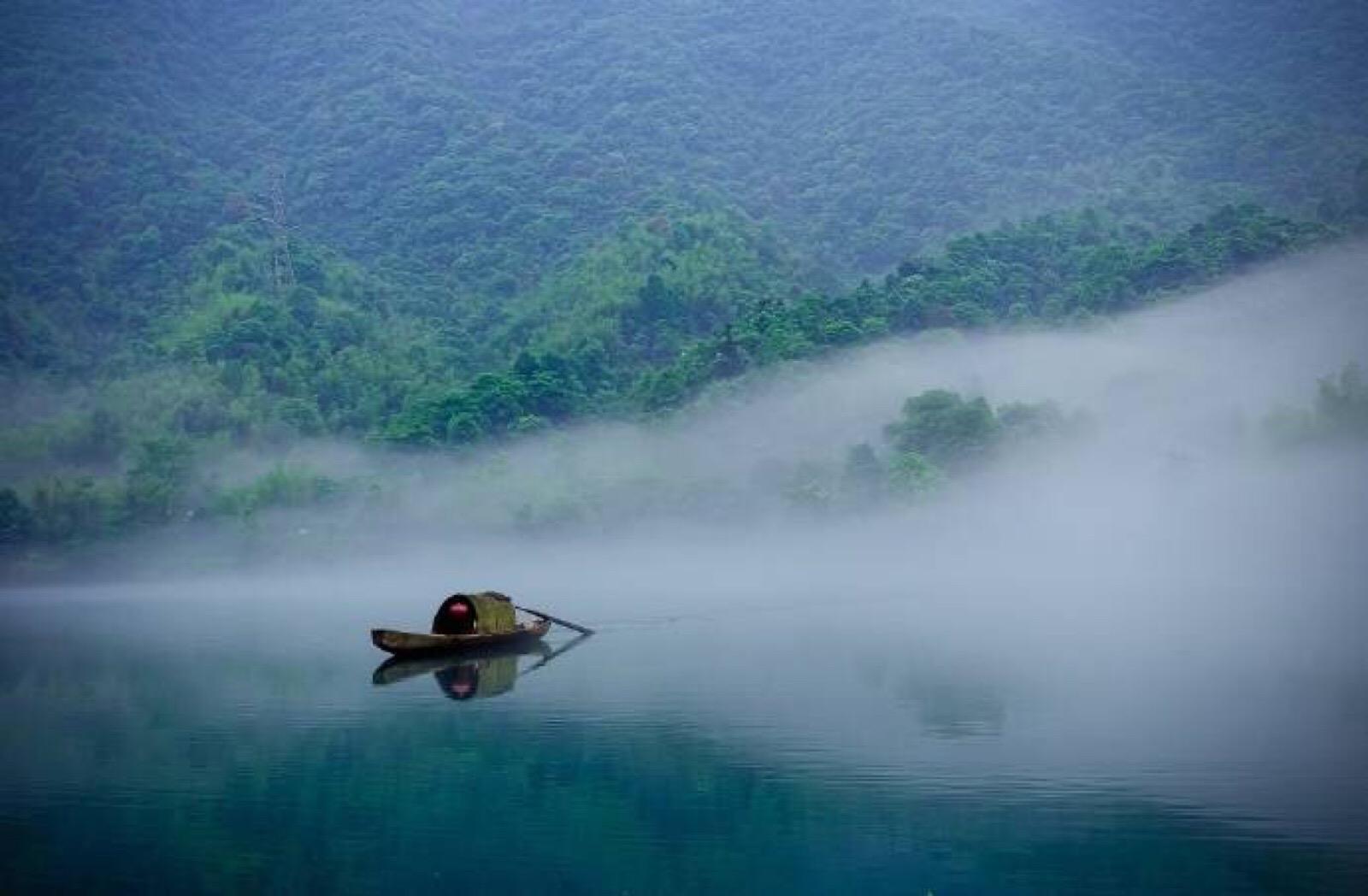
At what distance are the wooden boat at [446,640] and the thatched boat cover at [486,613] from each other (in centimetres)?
16

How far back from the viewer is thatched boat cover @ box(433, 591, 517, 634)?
28.0m

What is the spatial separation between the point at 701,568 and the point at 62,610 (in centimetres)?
2379

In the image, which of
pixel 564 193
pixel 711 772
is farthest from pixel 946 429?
pixel 711 772

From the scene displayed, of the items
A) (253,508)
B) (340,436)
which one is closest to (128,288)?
(340,436)

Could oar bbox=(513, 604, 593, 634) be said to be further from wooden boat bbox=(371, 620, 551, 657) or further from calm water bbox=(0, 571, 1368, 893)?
calm water bbox=(0, 571, 1368, 893)

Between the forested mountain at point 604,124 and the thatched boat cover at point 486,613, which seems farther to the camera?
the forested mountain at point 604,124

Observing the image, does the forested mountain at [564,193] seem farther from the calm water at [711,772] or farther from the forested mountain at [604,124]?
the calm water at [711,772]

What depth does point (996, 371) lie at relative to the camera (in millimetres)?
71125

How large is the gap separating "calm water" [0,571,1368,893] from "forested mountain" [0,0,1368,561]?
45359 mm

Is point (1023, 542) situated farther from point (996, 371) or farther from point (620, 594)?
point (620, 594)

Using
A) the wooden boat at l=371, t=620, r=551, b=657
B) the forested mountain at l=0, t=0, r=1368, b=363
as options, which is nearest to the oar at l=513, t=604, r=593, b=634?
the wooden boat at l=371, t=620, r=551, b=657

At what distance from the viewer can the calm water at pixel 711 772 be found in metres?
12.0

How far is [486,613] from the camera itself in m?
28.3

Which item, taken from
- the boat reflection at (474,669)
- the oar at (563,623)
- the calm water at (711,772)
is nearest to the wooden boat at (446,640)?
the boat reflection at (474,669)
